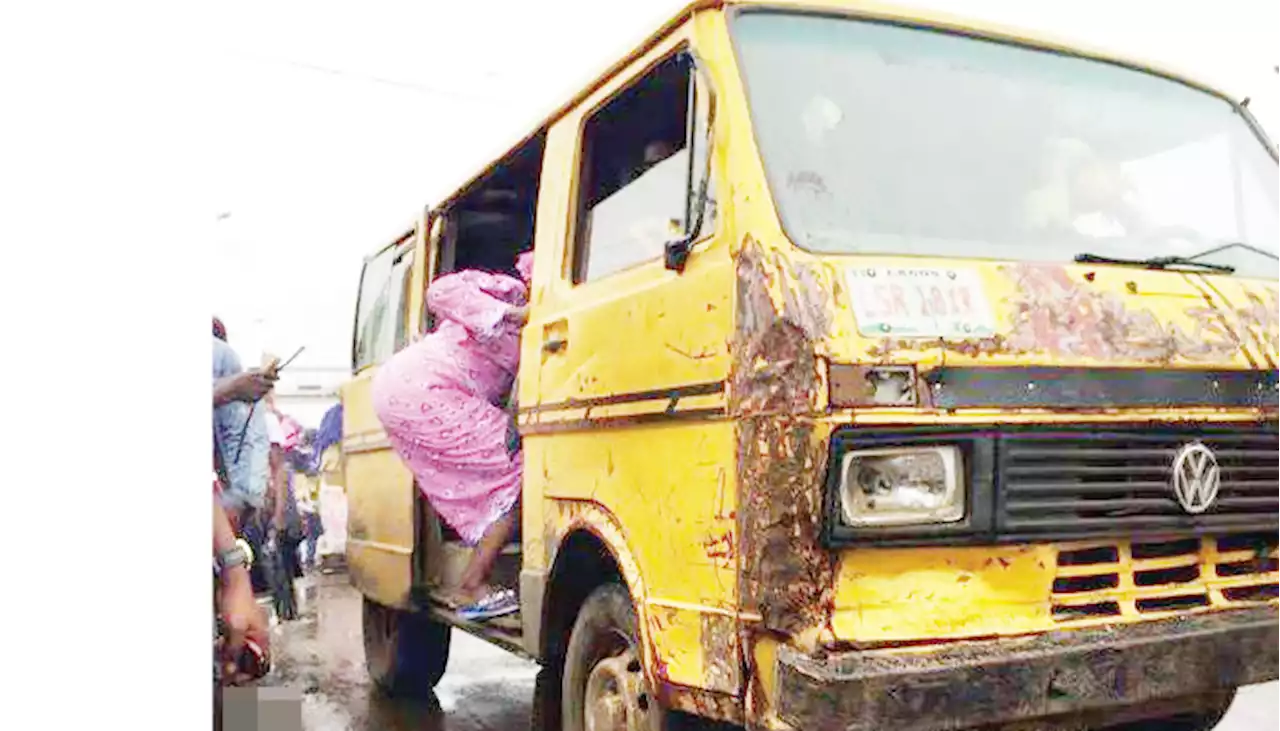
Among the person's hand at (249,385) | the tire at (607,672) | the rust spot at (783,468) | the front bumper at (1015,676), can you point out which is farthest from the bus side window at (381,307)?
the front bumper at (1015,676)

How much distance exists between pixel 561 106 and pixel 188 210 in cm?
310

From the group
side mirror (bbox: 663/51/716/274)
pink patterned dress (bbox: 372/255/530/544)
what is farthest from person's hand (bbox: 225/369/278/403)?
side mirror (bbox: 663/51/716/274)

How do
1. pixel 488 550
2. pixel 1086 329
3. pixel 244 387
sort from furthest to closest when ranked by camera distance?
pixel 488 550 → pixel 244 387 → pixel 1086 329

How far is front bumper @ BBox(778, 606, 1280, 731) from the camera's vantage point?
2439 mm

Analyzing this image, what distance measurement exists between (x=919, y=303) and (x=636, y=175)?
1.30m

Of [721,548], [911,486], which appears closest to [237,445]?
[721,548]

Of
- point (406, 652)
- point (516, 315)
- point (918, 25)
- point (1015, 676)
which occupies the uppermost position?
point (918, 25)

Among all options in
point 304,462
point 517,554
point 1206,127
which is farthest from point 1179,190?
point 304,462

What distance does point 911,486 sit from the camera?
2627 millimetres

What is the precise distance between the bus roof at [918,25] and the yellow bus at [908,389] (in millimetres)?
13

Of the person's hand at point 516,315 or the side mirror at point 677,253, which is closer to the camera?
the side mirror at point 677,253

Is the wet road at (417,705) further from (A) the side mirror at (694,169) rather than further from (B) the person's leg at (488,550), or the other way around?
(A) the side mirror at (694,169)

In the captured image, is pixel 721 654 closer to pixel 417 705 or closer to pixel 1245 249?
pixel 1245 249

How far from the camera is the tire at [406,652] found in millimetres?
6539
